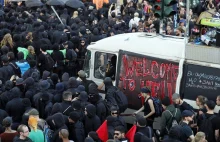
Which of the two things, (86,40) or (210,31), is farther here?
(86,40)

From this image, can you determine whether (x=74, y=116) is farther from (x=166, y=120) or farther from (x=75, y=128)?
(x=166, y=120)

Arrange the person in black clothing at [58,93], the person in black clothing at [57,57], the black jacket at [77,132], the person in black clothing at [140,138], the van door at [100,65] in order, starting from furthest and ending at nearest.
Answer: the person in black clothing at [57,57], the van door at [100,65], the person in black clothing at [58,93], the black jacket at [77,132], the person in black clothing at [140,138]

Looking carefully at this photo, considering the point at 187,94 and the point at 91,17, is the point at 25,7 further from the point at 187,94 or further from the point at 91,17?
the point at 187,94

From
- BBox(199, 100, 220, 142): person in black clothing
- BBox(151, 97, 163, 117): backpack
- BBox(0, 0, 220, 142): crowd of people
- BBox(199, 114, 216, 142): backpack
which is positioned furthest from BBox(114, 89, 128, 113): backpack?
BBox(199, 114, 216, 142): backpack

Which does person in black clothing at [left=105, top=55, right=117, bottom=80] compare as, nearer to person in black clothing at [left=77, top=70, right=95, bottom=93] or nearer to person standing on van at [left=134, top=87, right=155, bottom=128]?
person in black clothing at [left=77, top=70, right=95, bottom=93]

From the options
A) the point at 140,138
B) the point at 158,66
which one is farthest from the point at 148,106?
the point at 140,138

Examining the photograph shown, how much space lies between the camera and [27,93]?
11898 millimetres

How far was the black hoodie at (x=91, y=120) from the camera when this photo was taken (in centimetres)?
1063

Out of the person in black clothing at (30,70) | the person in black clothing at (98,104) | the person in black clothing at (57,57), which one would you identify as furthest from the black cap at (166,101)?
the person in black clothing at (57,57)

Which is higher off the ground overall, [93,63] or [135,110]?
[93,63]

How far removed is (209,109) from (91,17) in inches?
472

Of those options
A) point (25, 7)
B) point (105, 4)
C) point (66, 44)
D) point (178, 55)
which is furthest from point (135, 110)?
point (105, 4)

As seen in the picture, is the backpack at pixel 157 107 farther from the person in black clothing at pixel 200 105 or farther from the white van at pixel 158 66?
the person in black clothing at pixel 200 105

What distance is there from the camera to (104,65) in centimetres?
1311
